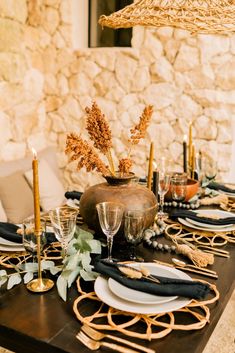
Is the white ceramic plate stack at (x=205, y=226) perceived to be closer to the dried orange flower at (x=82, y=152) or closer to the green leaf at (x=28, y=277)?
the dried orange flower at (x=82, y=152)

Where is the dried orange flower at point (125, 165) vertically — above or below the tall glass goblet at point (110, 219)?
above

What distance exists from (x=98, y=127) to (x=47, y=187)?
5.12ft

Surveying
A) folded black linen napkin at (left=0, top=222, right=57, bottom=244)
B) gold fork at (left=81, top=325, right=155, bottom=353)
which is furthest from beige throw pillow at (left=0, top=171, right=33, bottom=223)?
gold fork at (left=81, top=325, right=155, bottom=353)

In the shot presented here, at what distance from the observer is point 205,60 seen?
2.95m

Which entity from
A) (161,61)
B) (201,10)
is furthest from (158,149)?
(201,10)

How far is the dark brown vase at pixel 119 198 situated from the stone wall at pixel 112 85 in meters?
1.81

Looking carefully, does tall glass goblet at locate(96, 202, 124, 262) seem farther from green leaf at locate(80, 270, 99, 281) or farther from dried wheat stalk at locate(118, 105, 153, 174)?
dried wheat stalk at locate(118, 105, 153, 174)

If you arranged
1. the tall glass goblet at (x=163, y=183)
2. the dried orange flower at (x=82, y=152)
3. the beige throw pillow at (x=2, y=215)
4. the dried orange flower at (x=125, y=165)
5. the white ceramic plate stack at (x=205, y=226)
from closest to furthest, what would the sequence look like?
1. the dried orange flower at (x=82, y=152)
2. the dried orange flower at (x=125, y=165)
3. the white ceramic plate stack at (x=205, y=226)
4. the tall glass goblet at (x=163, y=183)
5. the beige throw pillow at (x=2, y=215)

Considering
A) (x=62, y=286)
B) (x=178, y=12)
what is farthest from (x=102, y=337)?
(x=178, y=12)

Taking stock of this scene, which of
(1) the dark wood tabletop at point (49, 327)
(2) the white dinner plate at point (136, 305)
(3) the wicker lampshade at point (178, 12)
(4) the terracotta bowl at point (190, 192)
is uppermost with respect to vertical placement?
(3) the wicker lampshade at point (178, 12)

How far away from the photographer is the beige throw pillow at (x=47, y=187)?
2.79 m

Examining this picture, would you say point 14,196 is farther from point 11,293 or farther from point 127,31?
point 127,31

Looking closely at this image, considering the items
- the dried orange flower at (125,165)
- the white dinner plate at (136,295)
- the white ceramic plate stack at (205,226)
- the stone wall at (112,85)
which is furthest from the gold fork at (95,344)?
the stone wall at (112,85)

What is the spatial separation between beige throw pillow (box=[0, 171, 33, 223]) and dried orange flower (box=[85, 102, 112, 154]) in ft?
4.41
